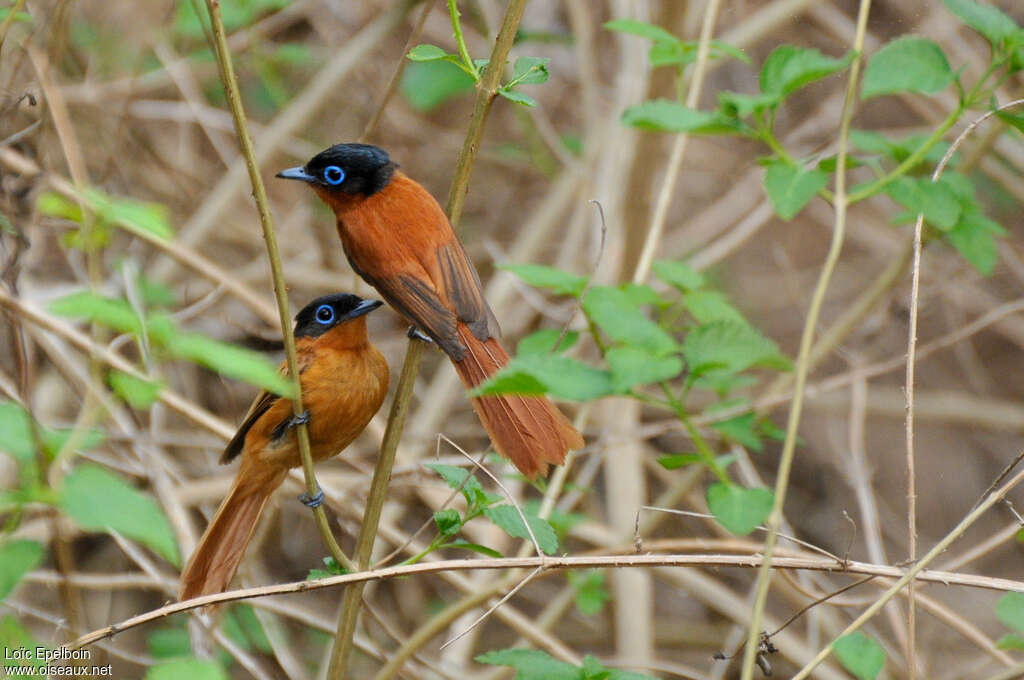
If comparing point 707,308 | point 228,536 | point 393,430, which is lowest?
point 228,536

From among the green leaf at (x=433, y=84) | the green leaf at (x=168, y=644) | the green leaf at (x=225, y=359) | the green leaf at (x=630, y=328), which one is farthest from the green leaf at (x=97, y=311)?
the green leaf at (x=433, y=84)

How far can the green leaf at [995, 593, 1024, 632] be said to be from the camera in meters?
1.97

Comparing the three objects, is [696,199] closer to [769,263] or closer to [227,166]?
[769,263]

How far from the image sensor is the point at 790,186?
2273mm

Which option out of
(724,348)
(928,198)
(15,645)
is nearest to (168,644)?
(15,645)

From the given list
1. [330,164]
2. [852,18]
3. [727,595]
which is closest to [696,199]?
[852,18]

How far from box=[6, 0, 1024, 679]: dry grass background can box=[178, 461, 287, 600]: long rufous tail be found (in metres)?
0.64

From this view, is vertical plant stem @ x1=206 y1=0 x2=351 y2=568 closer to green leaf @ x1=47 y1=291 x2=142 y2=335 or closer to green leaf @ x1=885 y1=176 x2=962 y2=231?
green leaf @ x1=47 y1=291 x2=142 y2=335

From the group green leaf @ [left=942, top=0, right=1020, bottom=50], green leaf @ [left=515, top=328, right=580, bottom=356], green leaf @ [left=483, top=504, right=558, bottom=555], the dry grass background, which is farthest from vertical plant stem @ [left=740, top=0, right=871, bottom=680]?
the dry grass background

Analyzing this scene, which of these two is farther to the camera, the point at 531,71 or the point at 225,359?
the point at 531,71

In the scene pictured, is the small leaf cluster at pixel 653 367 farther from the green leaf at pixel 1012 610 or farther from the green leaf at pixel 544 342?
the green leaf at pixel 1012 610

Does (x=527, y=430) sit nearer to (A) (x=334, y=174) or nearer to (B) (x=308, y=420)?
(B) (x=308, y=420)

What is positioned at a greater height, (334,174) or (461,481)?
(334,174)

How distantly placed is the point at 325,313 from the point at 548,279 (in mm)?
866
